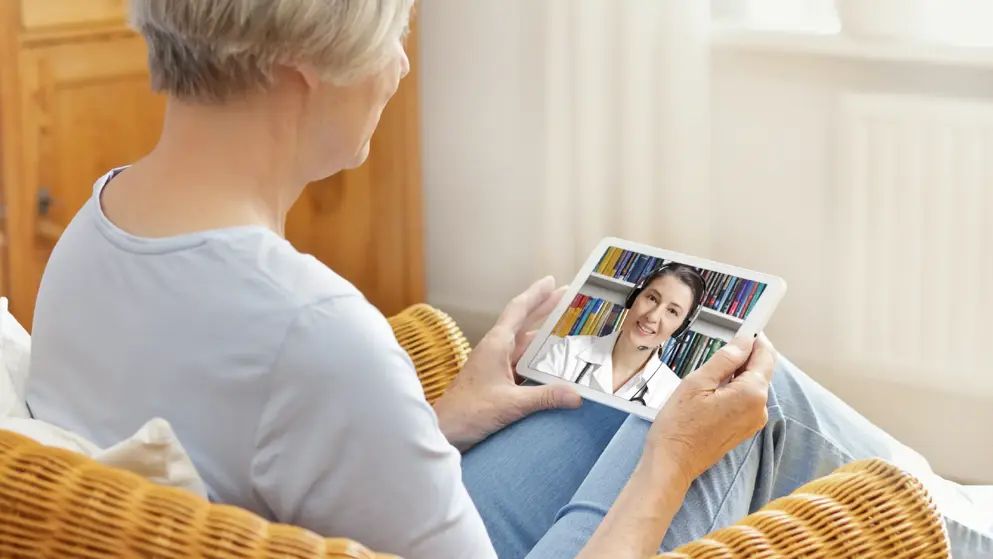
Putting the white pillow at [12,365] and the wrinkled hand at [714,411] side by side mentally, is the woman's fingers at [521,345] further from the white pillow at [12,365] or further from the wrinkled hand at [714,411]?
the white pillow at [12,365]

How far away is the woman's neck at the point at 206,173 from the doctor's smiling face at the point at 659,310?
54 centimetres

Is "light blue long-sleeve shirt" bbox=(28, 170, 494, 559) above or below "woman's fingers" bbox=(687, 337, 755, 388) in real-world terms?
above

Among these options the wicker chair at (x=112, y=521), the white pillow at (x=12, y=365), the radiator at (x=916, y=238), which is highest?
the white pillow at (x=12, y=365)

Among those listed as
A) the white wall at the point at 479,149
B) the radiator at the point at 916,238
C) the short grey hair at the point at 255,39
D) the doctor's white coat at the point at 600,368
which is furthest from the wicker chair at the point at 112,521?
→ the white wall at the point at 479,149

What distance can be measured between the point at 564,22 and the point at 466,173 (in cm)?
47

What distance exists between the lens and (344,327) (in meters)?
0.84

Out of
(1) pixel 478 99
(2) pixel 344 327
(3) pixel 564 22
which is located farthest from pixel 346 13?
(1) pixel 478 99

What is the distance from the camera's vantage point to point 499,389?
1384 mm

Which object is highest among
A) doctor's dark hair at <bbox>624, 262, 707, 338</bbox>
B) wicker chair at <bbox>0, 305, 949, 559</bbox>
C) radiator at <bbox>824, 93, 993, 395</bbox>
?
wicker chair at <bbox>0, 305, 949, 559</bbox>

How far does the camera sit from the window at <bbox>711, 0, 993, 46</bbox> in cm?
210

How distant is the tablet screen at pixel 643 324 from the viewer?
131 cm

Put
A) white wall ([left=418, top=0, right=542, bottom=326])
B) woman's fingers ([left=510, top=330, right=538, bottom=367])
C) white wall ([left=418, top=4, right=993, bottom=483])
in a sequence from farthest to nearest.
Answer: white wall ([left=418, top=0, right=542, bottom=326])
white wall ([left=418, top=4, right=993, bottom=483])
woman's fingers ([left=510, top=330, right=538, bottom=367])

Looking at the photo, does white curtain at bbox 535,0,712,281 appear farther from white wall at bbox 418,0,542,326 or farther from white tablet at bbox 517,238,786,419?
white tablet at bbox 517,238,786,419

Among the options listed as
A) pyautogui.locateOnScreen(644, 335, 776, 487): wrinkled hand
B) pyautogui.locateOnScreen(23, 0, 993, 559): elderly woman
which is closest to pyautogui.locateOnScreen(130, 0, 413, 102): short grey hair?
pyautogui.locateOnScreen(23, 0, 993, 559): elderly woman
